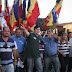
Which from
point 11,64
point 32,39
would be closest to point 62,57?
point 32,39

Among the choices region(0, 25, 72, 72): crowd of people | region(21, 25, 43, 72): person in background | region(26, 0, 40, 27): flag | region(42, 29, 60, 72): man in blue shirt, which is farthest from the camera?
region(26, 0, 40, 27): flag

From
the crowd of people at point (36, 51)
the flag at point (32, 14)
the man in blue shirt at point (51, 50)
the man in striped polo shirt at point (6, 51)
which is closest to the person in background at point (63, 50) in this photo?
the crowd of people at point (36, 51)

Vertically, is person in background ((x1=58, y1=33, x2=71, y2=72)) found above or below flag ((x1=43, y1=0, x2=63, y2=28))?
below

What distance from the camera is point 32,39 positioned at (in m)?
5.54

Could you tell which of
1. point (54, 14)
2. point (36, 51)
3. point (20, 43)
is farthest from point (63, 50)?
point (54, 14)

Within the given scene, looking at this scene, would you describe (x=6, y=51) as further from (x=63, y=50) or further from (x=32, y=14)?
(x=63, y=50)

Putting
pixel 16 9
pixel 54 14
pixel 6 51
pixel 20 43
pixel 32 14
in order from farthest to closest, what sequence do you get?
1. pixel 54 14
2. pixel 16 9
3. pixel 32 14
4. pixel 20 43
5. pixel 6 51

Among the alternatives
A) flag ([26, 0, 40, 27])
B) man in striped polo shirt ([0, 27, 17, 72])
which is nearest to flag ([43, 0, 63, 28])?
flag ([26, 0, 40, 27])

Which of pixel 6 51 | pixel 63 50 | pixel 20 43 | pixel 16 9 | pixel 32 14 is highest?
pixel 16 9

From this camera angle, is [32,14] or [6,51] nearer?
[6,51]

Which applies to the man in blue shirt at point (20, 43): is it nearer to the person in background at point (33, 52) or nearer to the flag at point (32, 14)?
the person in background at point (33, 52)

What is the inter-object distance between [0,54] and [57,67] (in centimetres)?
240

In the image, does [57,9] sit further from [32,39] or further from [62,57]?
[32,39]

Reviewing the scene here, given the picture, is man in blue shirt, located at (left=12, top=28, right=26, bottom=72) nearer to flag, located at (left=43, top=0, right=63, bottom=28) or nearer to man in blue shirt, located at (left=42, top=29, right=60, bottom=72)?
man in blue shirt, located at (left=42, top=29, right=60, bottom=72)
